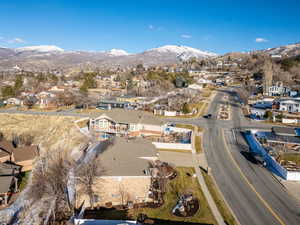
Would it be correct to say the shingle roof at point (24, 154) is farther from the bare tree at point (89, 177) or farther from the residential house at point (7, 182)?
the bare tree at point (89, 177)

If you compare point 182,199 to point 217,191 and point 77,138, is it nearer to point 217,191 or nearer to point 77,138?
point 217,191

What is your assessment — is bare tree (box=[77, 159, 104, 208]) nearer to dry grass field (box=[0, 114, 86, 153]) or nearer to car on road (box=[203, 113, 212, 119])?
dry grass field (box=[0, 114, 86, 153])

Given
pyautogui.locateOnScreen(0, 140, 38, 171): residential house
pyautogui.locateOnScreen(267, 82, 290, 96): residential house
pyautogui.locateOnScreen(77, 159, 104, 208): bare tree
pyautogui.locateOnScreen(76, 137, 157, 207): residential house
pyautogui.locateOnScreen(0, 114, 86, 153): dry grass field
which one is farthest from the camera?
pyautogui.locateOnScreen(267, 82, 290, 96): residential house

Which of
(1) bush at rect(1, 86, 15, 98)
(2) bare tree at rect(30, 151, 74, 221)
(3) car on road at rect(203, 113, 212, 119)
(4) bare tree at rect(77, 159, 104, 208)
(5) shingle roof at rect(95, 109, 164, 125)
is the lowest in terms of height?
(2) bare tree at rect(30, 151, 74, 221)

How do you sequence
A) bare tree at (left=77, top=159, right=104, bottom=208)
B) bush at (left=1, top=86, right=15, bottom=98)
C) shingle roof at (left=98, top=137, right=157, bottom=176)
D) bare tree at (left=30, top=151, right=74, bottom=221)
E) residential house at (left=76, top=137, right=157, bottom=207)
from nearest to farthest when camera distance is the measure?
bare tree at (left=77, top=159, right=104, bottom=208), bare tree at (left=30, top=151, right=74, bottom=221), residential house at (left=76, top=137, right=157, bottom=207), shingle roof at (left=98, top=137, right=157, bottom=176), bush at (left=1, top=86, right=15, bottom=98)

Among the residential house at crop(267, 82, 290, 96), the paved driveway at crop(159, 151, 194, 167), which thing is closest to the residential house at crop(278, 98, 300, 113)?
the residential house at crop(267, 82, 290, 96)

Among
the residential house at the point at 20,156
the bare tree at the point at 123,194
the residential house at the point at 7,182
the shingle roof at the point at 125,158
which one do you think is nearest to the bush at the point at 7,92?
the residential house at the point at 20,156
